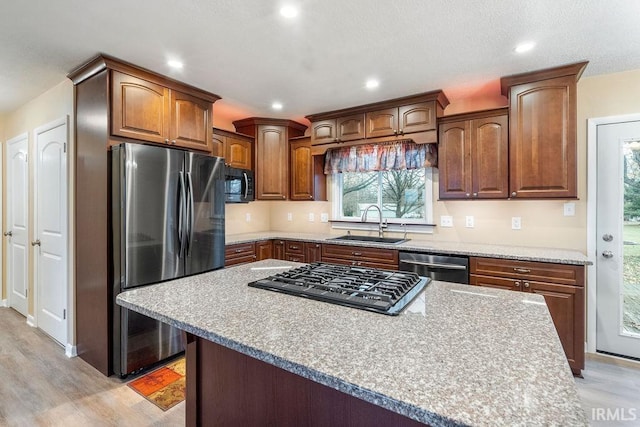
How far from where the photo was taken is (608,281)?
2723 millimetres

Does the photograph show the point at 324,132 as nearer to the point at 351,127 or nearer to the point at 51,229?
the point at 351,127

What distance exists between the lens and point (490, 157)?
2.93 metres

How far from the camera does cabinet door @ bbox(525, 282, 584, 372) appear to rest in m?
2.39

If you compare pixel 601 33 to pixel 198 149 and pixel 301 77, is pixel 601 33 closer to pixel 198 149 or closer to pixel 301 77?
pixel 301 77

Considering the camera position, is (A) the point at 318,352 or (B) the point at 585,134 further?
(B) the point at 585,134

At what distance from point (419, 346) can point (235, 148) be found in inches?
135

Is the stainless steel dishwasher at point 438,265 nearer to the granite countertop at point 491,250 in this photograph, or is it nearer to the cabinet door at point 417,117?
the granite countertop at point 491,250

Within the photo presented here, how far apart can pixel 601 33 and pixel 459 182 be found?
1.43 metres

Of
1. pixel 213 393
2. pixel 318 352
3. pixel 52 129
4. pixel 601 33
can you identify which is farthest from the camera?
pixel 52 129

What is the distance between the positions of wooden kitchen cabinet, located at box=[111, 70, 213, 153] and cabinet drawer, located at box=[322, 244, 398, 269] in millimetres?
1656

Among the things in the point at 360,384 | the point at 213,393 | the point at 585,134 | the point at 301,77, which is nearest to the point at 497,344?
the point at 360,384

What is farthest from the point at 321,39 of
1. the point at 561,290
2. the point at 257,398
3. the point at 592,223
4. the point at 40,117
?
the point at 40,117

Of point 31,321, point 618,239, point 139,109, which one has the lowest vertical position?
point 31,321

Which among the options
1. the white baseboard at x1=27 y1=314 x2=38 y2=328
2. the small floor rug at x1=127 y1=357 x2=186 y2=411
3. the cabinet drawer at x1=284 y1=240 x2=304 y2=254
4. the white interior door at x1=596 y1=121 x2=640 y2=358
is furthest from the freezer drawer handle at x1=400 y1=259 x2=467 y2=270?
the white baseboard at x1=27 y1=314 x2=38 y2=328
